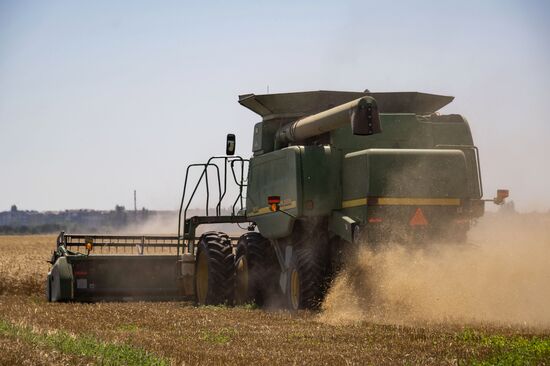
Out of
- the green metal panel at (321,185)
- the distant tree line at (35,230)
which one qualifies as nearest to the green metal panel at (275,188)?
→ the green metal panel at (321,185)

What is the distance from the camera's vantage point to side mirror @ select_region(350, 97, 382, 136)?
1447cm

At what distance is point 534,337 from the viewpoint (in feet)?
36.0

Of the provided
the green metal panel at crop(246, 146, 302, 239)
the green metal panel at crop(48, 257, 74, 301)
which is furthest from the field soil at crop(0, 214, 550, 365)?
the green metal panel at crop(48, 257, 74, 301)

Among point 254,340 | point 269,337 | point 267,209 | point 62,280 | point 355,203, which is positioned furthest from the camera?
point 62,280

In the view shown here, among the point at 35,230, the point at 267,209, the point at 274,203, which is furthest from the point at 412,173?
the point at 35,230

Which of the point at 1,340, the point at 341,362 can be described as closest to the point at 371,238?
the point at 341,362

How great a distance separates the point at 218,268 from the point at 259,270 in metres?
0.89

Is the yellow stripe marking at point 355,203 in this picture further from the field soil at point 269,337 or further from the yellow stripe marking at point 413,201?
the field soil at point 269,337

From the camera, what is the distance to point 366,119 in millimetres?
14500

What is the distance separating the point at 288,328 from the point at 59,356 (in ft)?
14.7

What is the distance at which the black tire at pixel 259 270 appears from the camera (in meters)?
18.1

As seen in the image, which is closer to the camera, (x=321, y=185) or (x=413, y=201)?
(x=413, y=201)

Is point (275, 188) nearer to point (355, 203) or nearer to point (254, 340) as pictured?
point (355, 203)

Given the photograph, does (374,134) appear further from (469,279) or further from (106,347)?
(106,347)
